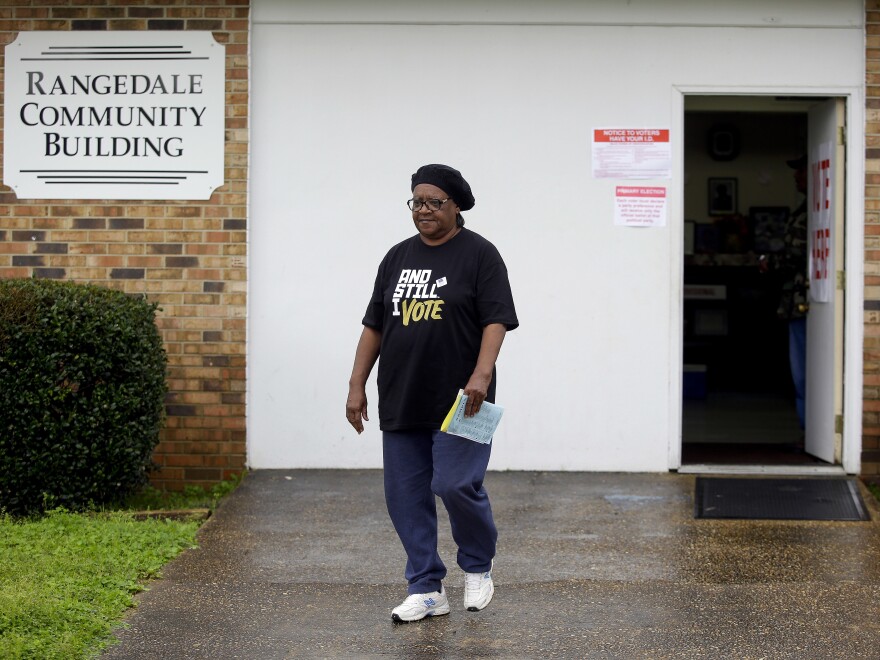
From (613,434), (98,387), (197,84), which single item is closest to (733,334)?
(613,434)

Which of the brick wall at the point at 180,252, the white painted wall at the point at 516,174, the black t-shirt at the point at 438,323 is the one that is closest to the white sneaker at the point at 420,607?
the black t-shirt at the point at 438,323

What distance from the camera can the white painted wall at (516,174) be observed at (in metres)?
7.72

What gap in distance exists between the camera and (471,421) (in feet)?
15.7

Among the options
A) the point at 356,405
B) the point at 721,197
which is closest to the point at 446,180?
the point at 356,405

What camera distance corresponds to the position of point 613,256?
7770 mm

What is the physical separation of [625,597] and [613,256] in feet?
9.57

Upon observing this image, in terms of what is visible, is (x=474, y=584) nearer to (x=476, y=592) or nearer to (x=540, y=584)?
(x=476, y=592)

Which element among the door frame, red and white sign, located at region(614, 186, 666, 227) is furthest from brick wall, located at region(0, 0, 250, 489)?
the door frame

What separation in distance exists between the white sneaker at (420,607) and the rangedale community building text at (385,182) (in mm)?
2863

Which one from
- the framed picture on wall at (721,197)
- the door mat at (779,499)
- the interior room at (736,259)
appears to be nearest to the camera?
the door mat at (779,499)

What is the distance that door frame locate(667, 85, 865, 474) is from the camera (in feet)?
25.2

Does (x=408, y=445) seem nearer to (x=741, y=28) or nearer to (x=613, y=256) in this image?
(x=613, y=256)

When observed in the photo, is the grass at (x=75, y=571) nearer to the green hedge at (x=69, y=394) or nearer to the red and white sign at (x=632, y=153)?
the green hedge at (x=69, y=394)

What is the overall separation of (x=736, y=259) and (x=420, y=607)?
31.5ft
